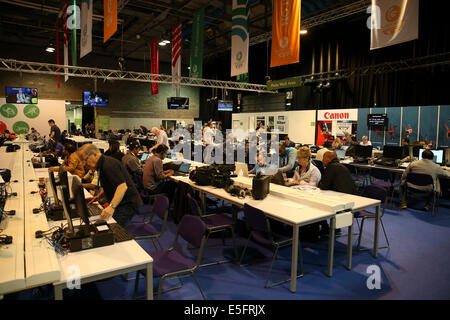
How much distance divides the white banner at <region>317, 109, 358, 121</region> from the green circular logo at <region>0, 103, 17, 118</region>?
14.7 metres

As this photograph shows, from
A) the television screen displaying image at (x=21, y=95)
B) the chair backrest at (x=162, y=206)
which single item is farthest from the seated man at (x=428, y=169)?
the television screen displaying image at (x=21, y=95)

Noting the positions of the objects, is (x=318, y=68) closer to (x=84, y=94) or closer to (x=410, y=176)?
(x=410, y=176)

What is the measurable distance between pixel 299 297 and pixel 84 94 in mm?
15927

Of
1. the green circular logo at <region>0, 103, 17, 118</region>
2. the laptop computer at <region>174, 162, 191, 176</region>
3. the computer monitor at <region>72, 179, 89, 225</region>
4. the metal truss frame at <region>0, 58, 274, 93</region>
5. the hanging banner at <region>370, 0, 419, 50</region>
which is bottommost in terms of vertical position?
the laptop computer at <region>174, 162, 191, 176</region>

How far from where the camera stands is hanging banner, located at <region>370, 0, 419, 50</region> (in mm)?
4230

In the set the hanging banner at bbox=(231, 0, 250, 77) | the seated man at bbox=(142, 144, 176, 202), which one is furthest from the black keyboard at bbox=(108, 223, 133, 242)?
the hanging banner at bbox=(231, 0, 250, 77)

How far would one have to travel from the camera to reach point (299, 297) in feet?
9.43

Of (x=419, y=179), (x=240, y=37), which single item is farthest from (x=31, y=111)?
(x=419, y=179)

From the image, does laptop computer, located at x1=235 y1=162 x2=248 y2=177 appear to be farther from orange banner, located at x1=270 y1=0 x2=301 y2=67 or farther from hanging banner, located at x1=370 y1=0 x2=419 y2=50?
hanging banner, located at x1=370 y1=0 x2=419 y2=50

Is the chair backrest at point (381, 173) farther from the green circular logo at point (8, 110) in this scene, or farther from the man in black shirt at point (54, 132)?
the green circular logo at point (8, 110)

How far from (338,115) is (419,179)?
7.06 m

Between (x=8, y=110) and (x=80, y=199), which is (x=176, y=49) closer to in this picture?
(x=80, y=199)

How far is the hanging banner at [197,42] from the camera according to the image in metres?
8.66
